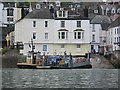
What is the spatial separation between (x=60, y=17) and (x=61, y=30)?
55 cm

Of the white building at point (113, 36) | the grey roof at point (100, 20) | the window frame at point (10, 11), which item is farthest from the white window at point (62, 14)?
the window frame at point (10, 11)

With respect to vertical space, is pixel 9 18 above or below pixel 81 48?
above

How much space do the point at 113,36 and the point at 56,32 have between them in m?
2.59

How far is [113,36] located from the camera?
1822cm

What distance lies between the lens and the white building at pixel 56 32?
17.1 metres

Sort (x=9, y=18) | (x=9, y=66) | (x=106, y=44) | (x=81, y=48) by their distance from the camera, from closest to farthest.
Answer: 1. (x=9, y=66)
2. (x=81, y=48)
3. (x=106, y=44)
4. (x=9, y=18)

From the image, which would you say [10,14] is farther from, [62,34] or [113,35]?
[113,35]

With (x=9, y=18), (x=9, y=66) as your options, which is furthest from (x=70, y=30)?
(x=9, y=18)

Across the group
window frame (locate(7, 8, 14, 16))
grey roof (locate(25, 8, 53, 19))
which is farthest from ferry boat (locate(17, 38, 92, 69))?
window frame (locate(7, 8, 14, 16))

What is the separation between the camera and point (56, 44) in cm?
1714

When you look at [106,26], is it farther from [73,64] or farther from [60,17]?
[73,64]

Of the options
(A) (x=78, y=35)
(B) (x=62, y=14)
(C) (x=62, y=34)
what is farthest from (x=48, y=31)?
(A) (x=78, y=35)

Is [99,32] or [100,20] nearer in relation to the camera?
[99,32]

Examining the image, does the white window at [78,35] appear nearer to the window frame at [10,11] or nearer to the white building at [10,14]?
the white building at [10,14]
